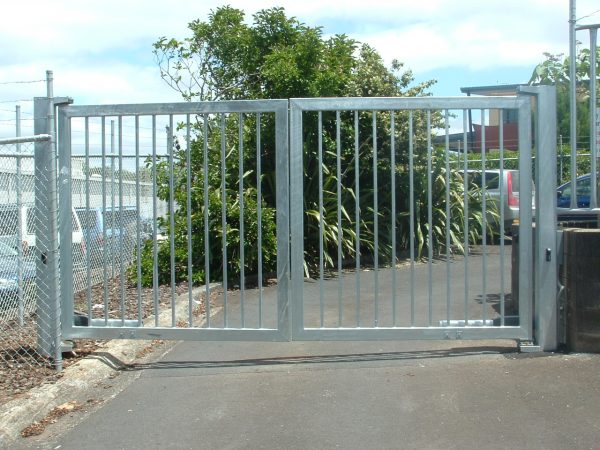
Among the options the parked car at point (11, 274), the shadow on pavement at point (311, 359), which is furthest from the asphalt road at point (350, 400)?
the parked car at point (11, 274)

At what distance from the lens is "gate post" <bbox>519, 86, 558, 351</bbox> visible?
6.41 meters

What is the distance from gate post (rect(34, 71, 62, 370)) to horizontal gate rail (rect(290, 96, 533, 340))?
6.75 ft

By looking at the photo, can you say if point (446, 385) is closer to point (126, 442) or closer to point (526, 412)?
point (526, 412)

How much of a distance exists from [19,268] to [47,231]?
3.68 feet

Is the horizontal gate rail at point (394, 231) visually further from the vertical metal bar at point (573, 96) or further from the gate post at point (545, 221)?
the vertical metal bar at point (573, 96)

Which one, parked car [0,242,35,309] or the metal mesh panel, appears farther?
parked car [0,242,35,309]

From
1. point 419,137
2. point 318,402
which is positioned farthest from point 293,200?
point 419,137

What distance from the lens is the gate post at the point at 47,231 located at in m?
6.42

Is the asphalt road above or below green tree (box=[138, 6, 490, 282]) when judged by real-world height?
below

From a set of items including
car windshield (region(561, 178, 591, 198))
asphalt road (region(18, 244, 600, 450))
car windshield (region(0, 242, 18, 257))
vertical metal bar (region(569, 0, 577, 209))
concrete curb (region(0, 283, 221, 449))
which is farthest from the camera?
car windshield (region(561, 178, 591, 198))

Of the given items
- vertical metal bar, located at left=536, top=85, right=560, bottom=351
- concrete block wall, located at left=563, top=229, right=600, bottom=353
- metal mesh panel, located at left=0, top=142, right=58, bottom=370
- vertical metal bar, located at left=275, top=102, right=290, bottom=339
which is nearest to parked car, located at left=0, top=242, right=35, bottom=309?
metal mesh panel, located at left=0, top=142, right=58, bottom=370

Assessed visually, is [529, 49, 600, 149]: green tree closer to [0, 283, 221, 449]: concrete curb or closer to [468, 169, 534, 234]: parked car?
[468, 169, 534, 234]: parked car

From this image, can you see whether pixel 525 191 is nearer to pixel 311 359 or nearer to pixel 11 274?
pixel 311 359

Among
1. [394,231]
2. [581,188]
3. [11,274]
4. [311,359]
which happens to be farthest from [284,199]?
[581,188]
